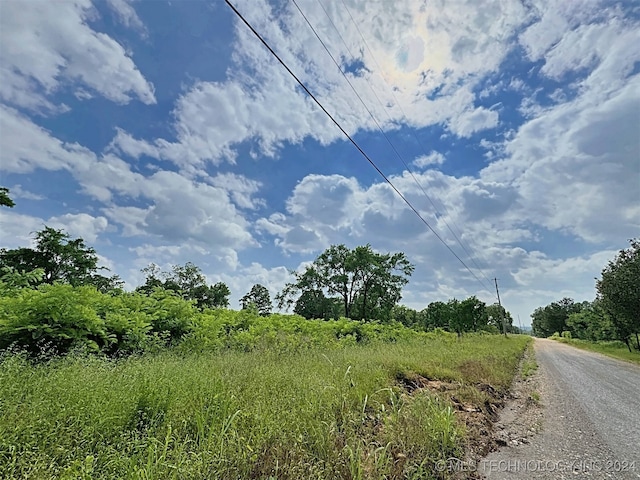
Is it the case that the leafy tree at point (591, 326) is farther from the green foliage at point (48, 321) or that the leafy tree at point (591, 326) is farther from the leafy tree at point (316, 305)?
the green foliage at point (48, 321)

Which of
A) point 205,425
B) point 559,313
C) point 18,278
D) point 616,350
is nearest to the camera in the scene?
point 205,425

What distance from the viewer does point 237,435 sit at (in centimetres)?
319

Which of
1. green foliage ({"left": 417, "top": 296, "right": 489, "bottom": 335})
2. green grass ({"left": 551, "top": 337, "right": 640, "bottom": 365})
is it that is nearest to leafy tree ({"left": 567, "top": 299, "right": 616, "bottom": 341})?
green grass ({"left": 551, "top": 337, "right": 640, "bottom": 365})

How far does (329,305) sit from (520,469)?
48.7 m

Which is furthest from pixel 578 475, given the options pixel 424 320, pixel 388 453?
pixel 424 320

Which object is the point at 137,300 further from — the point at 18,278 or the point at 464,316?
the point at 464,316

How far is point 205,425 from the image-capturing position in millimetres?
3367

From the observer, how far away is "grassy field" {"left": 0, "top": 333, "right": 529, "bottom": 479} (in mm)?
2645

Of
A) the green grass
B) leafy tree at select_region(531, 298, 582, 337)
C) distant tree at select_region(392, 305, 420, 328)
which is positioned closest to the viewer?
the green grass

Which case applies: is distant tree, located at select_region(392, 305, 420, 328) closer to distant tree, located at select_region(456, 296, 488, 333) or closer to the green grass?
distant tree, located at select_region(456, 296, 488, 333)

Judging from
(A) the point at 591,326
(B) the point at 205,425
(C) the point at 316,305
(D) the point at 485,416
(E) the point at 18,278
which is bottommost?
(D) the point at 485,416

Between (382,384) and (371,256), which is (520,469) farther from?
(371,256)

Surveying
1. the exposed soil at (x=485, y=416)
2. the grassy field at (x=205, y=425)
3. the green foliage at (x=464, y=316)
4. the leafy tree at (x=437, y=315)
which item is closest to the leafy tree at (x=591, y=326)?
the green foliage at (x=464, y=316)

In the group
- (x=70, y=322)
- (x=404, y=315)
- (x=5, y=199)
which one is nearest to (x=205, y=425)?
(x=70, y=322)
